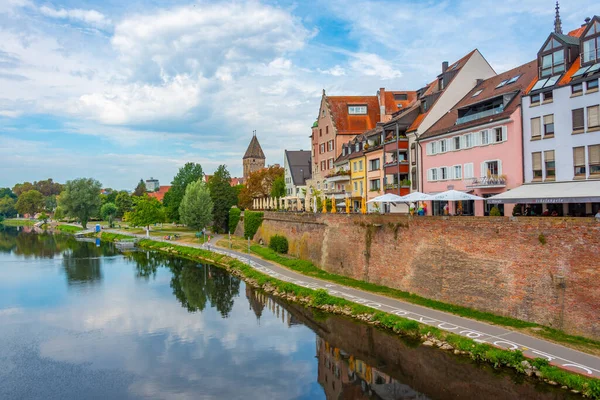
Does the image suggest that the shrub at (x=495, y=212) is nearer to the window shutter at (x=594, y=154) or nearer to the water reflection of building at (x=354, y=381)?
the window shutter at (x=594, y=154)

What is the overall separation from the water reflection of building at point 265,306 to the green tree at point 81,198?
64738mm

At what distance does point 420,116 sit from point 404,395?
72.4 ft

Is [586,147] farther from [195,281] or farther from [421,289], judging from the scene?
[195,281]

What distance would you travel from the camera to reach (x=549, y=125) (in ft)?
74.9

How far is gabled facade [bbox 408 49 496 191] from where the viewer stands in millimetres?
32219

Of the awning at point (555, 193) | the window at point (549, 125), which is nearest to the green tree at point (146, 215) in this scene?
the awning at point (555, 193)

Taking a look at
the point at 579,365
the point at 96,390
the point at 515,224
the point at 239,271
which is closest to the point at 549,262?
the point at 515,224

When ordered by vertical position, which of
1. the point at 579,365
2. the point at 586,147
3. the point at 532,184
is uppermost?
the point at 586,147

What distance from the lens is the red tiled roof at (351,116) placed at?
1850 inches

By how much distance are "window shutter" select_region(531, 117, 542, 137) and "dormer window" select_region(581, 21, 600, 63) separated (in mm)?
3358

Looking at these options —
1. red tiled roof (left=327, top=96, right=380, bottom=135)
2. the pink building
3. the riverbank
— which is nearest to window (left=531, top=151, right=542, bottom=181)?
the pink building

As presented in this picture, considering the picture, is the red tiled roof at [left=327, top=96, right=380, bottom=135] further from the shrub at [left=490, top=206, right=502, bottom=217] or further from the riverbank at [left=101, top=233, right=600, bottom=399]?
the shrub at [left=490, top=206, right=502, bottom=217]

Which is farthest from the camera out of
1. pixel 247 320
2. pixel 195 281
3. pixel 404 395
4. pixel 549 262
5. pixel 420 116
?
pixel 195 281

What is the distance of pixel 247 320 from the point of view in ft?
85.9
